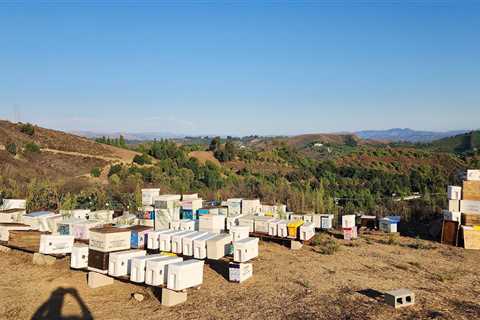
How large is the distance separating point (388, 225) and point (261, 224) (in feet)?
19.8

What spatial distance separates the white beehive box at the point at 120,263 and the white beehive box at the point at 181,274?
3.91ft

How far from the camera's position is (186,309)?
7.95 metres

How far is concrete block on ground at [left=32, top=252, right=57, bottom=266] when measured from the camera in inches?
422

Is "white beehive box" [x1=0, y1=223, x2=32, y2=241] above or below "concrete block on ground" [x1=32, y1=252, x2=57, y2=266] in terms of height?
above

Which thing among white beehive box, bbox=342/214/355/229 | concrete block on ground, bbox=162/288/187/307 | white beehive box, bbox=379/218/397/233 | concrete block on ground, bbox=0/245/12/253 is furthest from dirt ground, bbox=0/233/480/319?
white beehive box, bbox=379/218/397/233

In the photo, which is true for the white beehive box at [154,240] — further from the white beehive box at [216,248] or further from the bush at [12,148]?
the bush at [12,148]

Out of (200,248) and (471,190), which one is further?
(471,190)

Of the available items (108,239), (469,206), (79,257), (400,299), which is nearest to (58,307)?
(79,257)

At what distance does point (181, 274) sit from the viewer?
7668mm

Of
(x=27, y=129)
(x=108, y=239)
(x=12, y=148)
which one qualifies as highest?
(x=27, y=129)

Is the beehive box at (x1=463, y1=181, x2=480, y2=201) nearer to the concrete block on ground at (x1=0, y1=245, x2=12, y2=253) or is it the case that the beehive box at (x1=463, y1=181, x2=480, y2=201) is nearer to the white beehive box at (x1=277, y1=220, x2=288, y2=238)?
the white beehive box at (x1=277, y1=220, x2=288, y2=238)

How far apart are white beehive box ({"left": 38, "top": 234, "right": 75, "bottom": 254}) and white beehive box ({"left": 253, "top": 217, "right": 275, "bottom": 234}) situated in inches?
214

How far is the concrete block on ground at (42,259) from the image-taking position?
10719 mm

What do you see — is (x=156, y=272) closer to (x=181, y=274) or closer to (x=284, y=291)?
(x=181, y=274)
